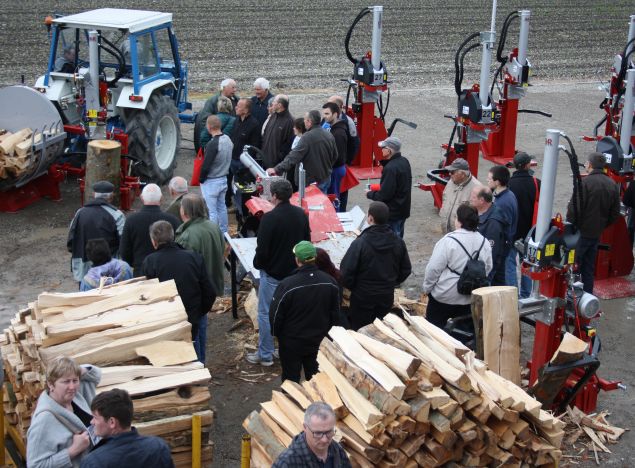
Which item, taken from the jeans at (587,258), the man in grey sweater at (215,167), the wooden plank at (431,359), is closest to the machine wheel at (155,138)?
the man in grey sweater at (215,167)

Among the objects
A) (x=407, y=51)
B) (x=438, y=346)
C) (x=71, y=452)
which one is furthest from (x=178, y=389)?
(x=407, y=51)

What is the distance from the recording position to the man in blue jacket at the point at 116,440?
4527 mm

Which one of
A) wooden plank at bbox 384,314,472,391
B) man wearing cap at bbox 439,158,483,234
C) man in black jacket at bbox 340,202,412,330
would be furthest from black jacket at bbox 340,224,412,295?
man wearing cap at bbox 439,158,483,234

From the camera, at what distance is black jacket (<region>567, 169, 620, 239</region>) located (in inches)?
356

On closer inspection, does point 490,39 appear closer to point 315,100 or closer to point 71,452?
point 315,100

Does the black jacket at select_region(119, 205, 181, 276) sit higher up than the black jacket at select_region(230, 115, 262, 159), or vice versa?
the black jacket at select_region(230, 115, 262, 159)

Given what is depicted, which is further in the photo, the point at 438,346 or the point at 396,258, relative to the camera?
the point at 396,258

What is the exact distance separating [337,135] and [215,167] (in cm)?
176

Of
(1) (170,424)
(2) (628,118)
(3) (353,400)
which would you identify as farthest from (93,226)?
(2) (628,118)

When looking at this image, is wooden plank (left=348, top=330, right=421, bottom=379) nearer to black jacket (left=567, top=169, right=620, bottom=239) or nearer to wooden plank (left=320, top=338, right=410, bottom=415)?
wooden plank (left=320, top=338, right=410, bottom=415)

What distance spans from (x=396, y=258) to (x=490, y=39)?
17.4 feet

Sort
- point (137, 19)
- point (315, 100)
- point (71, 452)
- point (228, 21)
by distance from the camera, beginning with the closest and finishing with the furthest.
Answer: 1. point (71, 452)
2. point (137, 19)
3. point (315, 100)
4. point (228, 21)

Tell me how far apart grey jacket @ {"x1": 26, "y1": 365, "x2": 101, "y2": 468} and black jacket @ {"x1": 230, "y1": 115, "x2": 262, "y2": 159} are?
21.6 ft

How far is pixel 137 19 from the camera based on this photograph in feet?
40.8
